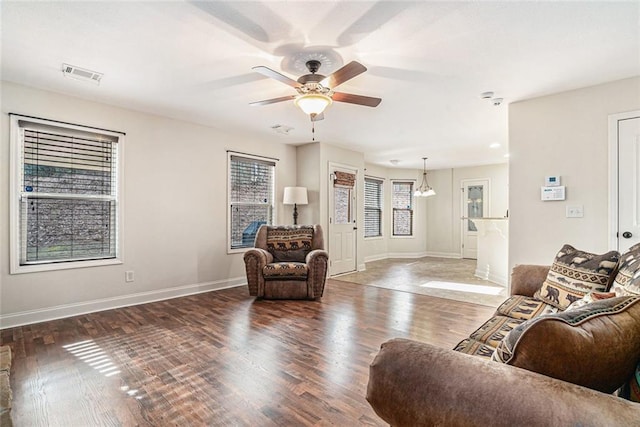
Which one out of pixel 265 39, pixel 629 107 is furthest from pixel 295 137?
pixel 629 107

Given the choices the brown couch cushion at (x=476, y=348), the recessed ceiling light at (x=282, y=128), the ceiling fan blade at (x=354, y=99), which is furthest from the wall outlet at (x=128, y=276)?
the brown couch cushion at (x=476, y=348)

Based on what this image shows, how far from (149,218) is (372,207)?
548 centimetres

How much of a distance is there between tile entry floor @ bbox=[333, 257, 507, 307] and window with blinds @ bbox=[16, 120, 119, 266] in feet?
12.2

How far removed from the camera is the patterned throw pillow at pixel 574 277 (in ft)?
6.22

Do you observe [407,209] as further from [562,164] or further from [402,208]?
[562,164]

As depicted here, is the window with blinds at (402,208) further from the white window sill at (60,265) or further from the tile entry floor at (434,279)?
the white window sill at (60,265)

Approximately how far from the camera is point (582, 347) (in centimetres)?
84

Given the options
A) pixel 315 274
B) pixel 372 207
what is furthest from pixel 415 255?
pixel 315 274

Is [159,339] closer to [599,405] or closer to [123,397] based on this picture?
[123,397]

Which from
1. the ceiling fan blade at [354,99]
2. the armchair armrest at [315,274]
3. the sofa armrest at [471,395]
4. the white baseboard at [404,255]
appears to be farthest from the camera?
the white baseboard at [404,255]

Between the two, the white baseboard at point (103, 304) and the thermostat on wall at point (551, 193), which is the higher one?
the thermostat on wall at point (551, 193)

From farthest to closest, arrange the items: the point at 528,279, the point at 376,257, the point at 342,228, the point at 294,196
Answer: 1. the point at 376,257
2. the point at 342,228
3. the point at 294,196
4. the point at 528,279

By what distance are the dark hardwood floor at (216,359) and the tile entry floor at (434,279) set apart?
1.92 ft

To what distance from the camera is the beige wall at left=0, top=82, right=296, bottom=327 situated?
3.22 meters
